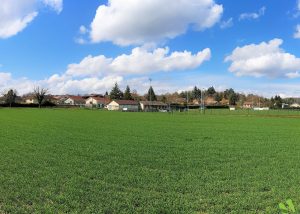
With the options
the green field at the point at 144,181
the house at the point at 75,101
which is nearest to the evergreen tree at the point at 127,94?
the house at the point at 75,101

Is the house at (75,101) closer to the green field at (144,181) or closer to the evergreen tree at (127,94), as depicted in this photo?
the evergreen tree at (127,94)

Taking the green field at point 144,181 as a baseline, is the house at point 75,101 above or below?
above

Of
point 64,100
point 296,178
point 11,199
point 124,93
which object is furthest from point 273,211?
point 64,100

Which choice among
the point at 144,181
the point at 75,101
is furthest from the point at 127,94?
the point at 144,181

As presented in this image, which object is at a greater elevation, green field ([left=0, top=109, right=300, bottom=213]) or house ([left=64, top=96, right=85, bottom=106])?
house ([left=64, top=96, right=85, bottom=106])

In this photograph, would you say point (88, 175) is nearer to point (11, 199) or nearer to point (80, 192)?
point (80, 192)

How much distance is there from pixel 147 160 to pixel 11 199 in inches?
255

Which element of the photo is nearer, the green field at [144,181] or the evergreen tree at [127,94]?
the green field at [144,181]

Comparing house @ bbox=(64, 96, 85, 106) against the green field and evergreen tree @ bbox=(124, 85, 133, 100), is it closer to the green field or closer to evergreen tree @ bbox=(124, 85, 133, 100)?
evergreen tree @ bbox=(124, 85, 133, 100)

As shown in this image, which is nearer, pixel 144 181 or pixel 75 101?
pixel 144 181

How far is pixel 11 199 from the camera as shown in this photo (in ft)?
25.8

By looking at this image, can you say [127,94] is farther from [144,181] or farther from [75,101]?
[144,181]

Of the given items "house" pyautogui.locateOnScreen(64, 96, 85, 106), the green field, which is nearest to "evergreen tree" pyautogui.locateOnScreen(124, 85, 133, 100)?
"house" pyautogui.locateOnScreen(64, 96, 85, 106)

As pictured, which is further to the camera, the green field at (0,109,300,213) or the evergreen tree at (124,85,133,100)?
the evergreen tree at (124,85,133,100)
